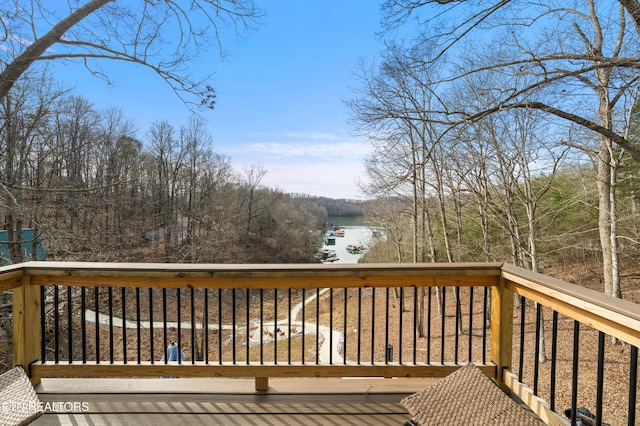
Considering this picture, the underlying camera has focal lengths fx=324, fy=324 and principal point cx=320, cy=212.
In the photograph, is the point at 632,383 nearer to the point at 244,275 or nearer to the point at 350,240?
the point at 244,275


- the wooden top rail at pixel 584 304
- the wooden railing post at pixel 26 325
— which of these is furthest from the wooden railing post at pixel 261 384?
the wooden top rail at pixel 584 304

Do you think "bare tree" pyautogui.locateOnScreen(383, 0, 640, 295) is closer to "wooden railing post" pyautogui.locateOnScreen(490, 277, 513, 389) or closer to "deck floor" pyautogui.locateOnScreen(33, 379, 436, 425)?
"wooden railing post" pyautogui.locateOnScreen(490, 277, 513, 389)

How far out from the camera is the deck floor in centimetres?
185

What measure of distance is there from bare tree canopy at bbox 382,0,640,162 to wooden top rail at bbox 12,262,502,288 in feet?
11.5

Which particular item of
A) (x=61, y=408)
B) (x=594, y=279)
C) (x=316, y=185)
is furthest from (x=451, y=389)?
(x=316, y=185)

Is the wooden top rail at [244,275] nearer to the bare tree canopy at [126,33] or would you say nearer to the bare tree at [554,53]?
the bare tree at [554,53]

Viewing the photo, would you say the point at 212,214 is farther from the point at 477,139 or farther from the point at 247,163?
the point at 477,139

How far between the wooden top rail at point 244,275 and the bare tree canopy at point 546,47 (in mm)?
3504

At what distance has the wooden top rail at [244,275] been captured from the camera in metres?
2.08

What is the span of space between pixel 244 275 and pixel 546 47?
6.32 m

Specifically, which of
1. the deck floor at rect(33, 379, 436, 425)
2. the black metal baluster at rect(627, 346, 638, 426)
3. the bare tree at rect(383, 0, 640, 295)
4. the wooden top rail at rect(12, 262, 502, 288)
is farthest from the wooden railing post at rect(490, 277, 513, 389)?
the bare tree at rect(383, 0, 640, 295)

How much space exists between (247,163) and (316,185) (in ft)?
15.3

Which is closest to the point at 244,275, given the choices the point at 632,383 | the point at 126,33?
the point at 632,383

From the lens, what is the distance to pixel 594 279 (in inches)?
498
